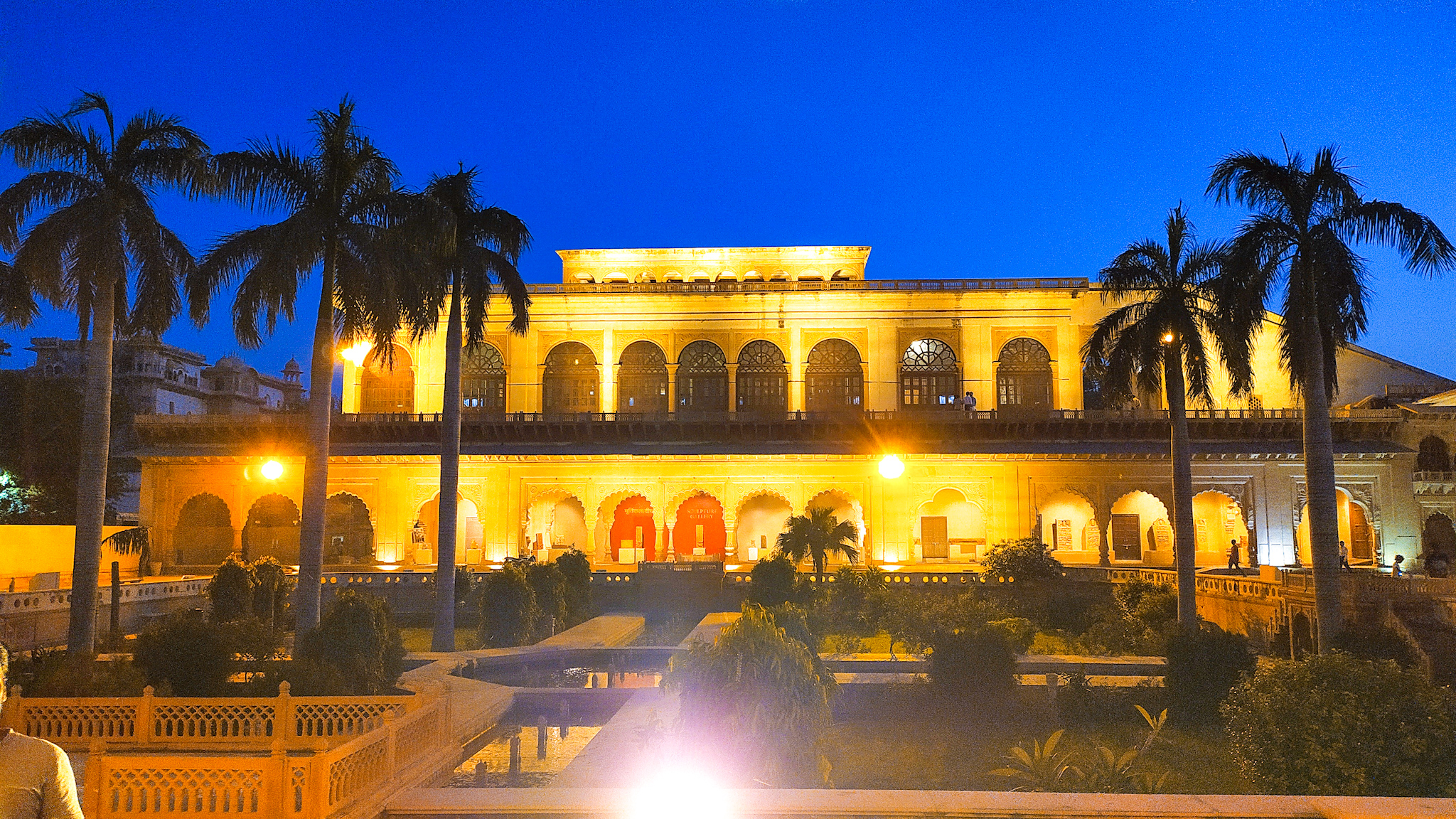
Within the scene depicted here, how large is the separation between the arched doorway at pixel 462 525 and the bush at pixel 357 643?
23.1 metres

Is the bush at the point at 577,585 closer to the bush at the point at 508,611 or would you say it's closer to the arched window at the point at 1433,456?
the bush at the point at 508,611

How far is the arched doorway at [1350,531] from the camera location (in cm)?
3328

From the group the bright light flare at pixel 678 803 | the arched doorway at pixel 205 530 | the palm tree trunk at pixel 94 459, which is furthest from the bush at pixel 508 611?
the arched doorway at pixel 205 530

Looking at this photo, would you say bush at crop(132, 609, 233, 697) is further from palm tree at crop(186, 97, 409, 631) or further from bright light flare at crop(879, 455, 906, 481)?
bright light flare at crop(879, 455, 906, 481)

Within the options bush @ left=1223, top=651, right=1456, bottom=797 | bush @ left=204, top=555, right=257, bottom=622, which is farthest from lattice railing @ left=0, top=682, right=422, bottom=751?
bush @ left=204, top=555, right=257, bottom=622

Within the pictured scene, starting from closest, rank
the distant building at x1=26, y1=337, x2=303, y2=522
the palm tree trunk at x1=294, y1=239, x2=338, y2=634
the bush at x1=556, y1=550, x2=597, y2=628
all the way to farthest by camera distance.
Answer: the palm tree trunk at x1=294, y1=239, x2=338, y2=634
the bush at x1=556, y1=550, x2=597, y2=628
the distant building at x1=26, y1=337, x2=303, y2=522

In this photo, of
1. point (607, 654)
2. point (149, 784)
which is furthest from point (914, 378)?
point (149, 784)

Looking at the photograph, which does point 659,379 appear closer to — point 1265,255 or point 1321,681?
point 1265,255

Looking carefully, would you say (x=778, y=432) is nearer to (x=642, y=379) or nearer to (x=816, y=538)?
(x=642, y=379)

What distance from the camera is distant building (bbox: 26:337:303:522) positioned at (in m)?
49.9

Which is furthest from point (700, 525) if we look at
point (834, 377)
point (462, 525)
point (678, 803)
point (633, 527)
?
point (678, 803)

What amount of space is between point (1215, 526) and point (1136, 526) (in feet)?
10.9

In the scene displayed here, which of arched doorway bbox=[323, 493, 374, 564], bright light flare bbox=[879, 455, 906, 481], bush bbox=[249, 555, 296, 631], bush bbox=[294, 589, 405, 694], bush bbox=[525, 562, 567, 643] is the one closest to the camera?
bush bbox=[294, 589, 405, 694]

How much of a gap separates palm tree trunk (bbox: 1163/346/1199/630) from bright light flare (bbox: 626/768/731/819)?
43.9 feet
